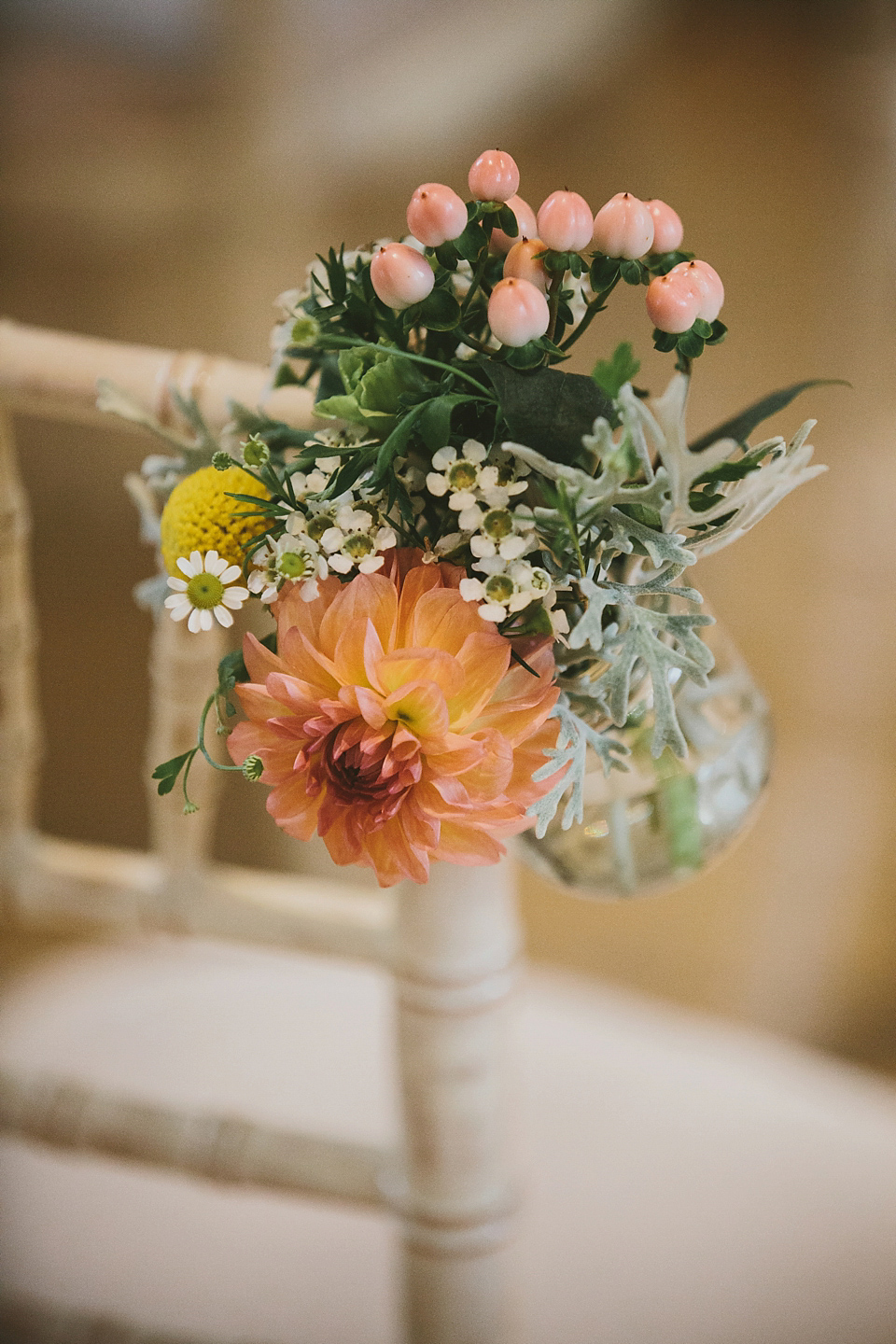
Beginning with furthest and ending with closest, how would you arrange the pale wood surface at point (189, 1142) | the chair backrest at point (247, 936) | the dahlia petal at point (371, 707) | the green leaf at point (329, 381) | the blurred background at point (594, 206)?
the blurred background at point (594, 206) → the pale wood surface at point (189, 1142) → the chair backrest at point (247, 936) → the green leaf at point (329, 381) → the dahlia petal at point (371, 707)

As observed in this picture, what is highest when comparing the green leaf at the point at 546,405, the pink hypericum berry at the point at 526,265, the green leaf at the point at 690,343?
the pink hypericum berry at the point at 526,265

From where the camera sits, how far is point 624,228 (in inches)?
15.1

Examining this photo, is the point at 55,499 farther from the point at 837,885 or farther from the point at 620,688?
the point at 620,688

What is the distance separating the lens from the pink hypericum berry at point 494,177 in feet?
1.27

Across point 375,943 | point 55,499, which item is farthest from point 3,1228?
point 55,499

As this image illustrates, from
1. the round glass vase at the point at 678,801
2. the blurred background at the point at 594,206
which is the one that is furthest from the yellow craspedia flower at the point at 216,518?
the blurred background at the point at 594,206

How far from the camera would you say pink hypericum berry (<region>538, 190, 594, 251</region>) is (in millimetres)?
372

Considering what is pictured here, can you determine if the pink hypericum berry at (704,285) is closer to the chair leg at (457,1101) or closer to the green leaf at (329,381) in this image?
the green leaf at (329,381)

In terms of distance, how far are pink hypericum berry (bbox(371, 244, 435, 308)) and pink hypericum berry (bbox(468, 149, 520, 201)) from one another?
0.04 metres

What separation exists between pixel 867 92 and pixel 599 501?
1169mm

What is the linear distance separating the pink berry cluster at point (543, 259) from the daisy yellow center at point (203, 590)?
0.43ft

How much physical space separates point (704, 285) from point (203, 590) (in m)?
0.23

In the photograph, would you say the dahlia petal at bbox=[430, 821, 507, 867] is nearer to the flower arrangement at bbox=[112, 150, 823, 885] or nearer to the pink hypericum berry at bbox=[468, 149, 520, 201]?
the flower arrangement at bbox=[112, 150, 823, 885]

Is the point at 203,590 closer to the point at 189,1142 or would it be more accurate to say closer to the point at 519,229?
the point at 519,229
